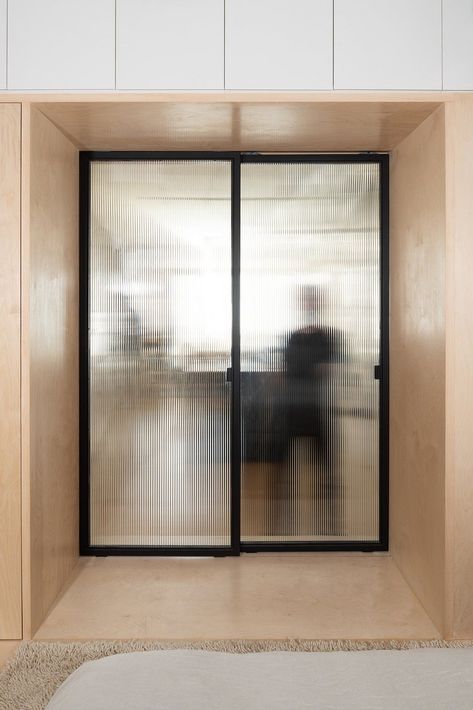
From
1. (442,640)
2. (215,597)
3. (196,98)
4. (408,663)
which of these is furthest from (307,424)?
(408,663)

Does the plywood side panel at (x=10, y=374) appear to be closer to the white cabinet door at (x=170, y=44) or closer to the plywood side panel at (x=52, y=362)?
the plywood side panel at (x=52, y=362)

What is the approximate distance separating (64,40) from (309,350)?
76.0 inches

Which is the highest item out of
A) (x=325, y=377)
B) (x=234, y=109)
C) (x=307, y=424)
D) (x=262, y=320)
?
(x=234, y=109)

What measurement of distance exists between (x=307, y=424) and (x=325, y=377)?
0.94 feet

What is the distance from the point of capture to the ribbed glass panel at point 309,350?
11.1 ft

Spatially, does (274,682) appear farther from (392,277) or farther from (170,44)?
(392,277)

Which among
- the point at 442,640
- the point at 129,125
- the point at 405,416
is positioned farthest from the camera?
the point at 405,416

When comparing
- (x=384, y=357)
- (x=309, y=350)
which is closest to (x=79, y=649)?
(x=309, y=350)

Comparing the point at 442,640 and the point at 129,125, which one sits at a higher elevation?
the point at 129,125

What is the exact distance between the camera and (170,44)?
8.14ft

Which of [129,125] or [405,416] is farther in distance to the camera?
[405,416]

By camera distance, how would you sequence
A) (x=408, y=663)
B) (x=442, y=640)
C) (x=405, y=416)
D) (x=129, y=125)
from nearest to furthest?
(x=408, y=663), (x=442, y=640), (x=129, y=125), (x=405, y=416)

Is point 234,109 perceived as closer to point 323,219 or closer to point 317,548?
point 323,219

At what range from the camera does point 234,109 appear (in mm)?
2592
